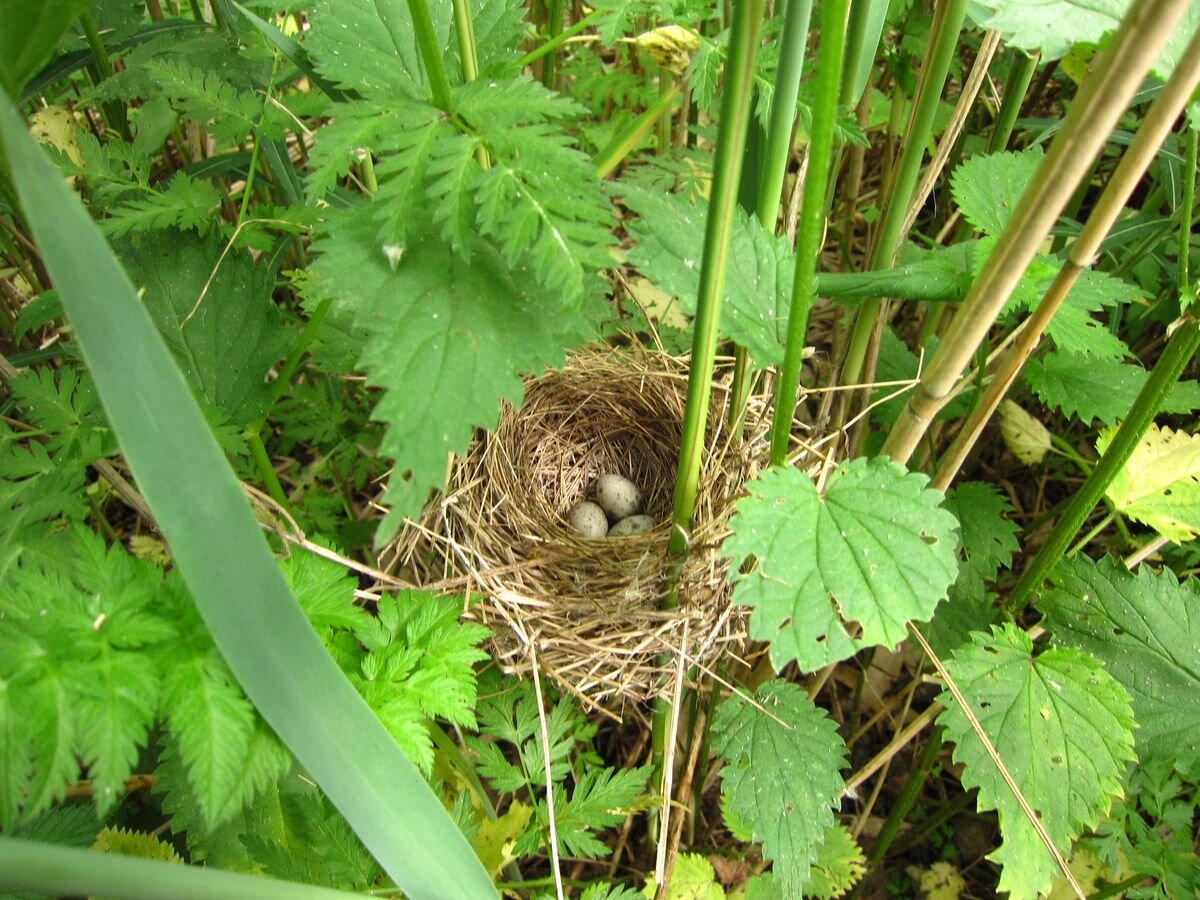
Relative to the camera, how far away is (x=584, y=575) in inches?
46.0

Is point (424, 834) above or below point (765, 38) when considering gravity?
below

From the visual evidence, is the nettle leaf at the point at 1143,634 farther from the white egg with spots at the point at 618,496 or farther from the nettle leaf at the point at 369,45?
the nettle leaf at the point at 369,45

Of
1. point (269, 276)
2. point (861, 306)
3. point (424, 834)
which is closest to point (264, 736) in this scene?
point (424, 834)

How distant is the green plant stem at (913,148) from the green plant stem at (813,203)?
0.35 m

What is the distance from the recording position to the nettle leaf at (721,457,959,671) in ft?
2.62

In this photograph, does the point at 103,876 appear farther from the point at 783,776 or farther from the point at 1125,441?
the point at 1125,441

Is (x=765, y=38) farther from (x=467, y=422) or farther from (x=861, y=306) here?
(x=467, y=422)

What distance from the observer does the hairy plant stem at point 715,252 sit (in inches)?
24.8

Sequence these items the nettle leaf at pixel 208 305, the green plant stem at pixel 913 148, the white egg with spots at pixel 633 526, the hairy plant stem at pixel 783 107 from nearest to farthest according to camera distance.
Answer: the hairy plant stem at pixel 783 107 < the green plant stem at pixel 913 148 < the nettle leaf at pixel 208 305 < the white egg with spots at pixel 633 526

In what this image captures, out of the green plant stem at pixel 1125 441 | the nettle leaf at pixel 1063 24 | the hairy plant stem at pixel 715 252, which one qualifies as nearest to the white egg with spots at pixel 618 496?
the hairy plant stem at pixel 715 252

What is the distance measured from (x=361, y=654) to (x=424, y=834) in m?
0.21

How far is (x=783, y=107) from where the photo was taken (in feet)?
2.63

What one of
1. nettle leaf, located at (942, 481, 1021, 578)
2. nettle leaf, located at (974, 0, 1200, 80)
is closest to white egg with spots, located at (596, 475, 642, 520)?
nettle leaf, located at (942, 481, 1021, 578)

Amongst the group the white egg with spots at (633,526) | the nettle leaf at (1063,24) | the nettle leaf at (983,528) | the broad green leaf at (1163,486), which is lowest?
the white egg with spots at (633,526)
